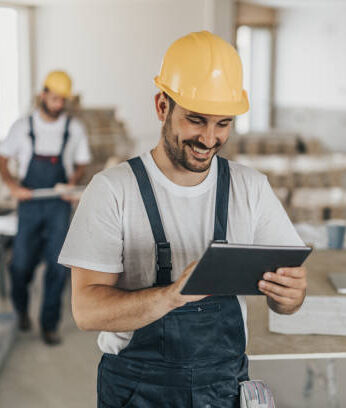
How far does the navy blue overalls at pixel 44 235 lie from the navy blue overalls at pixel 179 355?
237cm

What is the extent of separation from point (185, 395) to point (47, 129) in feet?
9.00

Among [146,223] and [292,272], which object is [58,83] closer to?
[146,223]

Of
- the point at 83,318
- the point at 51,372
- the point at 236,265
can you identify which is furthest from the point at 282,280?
the point at 51,372

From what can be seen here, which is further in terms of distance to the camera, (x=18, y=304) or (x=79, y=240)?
(x=18, y=304)

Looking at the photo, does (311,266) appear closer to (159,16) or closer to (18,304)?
(18,304)

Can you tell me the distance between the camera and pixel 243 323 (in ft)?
5.14

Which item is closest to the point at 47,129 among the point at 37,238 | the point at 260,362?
the point at 37,238

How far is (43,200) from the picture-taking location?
381 cm

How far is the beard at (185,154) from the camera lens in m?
1.51

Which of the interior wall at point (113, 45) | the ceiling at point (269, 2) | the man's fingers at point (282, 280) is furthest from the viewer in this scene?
the interior wall at point (113, 45)

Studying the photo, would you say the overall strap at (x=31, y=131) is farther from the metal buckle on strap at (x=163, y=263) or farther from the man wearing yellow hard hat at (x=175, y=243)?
the metal buckle on strap at (x=163, y=263)

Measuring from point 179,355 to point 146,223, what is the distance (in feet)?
1.08

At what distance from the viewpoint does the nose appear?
1.49m

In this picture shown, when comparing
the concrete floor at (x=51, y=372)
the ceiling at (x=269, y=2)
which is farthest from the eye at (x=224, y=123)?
the ceiling at (x=269, y=2)
